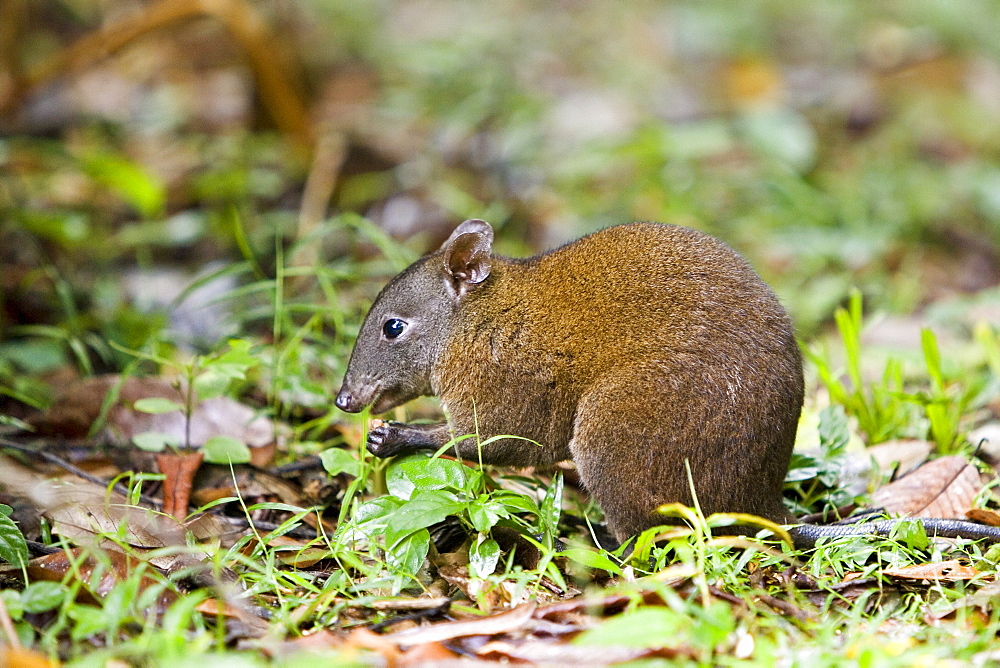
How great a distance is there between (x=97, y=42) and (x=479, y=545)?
534cm

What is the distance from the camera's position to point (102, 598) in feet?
10.5

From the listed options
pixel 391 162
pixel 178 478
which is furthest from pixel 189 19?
pixel 178 478

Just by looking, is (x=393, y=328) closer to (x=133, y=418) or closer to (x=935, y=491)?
(x=133, y=418)

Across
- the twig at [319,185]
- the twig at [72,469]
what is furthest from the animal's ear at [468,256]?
the twig at [319,185]

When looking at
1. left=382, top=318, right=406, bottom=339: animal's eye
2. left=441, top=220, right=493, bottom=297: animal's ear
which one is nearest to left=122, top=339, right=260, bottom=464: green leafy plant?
left=382, top=318, right=406, bottom=339: animal's eye

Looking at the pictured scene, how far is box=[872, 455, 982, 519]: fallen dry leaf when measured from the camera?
13.3ft

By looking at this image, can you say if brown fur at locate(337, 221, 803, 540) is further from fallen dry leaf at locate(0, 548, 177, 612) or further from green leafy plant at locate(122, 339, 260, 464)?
fallen dry leaf at locate(0, 548, 177, 612)

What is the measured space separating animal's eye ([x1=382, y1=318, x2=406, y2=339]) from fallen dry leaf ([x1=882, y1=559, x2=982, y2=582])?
2231 millimetres

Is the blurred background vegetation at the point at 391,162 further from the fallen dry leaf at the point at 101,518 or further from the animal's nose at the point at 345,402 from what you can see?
the fallen dry leaf at the point at 101,518

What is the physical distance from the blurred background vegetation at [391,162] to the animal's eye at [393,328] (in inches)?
22.7

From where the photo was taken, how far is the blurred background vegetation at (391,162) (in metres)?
6.11

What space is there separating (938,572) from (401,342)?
7.75ft

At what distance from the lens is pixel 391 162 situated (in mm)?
8633

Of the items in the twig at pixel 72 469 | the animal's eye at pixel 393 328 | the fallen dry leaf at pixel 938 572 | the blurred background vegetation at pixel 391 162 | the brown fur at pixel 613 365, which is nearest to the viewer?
the fallen dry leaf at pixel 938 572
